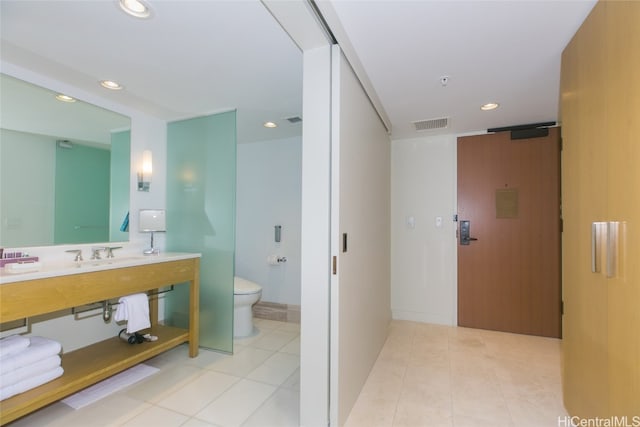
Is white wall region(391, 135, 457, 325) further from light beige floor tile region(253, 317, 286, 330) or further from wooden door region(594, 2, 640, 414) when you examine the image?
wooden door region(594, 2, 640, 414)

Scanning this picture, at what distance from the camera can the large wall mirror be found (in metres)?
1.98

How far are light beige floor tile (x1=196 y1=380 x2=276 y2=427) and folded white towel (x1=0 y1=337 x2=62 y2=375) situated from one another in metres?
0.98

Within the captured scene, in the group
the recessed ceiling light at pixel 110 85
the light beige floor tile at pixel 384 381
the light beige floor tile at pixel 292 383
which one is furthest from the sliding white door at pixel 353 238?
the recessed ceiling light at pixel 110 85

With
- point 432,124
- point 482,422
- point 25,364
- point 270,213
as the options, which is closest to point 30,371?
point 25,364

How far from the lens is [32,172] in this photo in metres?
2.09

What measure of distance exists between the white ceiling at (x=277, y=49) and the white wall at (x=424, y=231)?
0.88m

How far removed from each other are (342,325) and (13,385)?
Answer: 5.98ft

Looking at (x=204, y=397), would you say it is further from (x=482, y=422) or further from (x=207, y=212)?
(x=482, y=422)

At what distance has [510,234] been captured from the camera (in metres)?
3.12

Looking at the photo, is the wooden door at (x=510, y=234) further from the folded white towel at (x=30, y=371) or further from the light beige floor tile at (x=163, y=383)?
the folded white towel at (x=30, y=371)

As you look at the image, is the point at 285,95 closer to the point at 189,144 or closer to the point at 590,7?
the point at 189,144

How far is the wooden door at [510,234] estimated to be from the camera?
297 centimetres

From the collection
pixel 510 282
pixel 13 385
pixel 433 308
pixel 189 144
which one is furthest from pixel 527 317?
pixel 13 385

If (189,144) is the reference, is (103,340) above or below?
below
